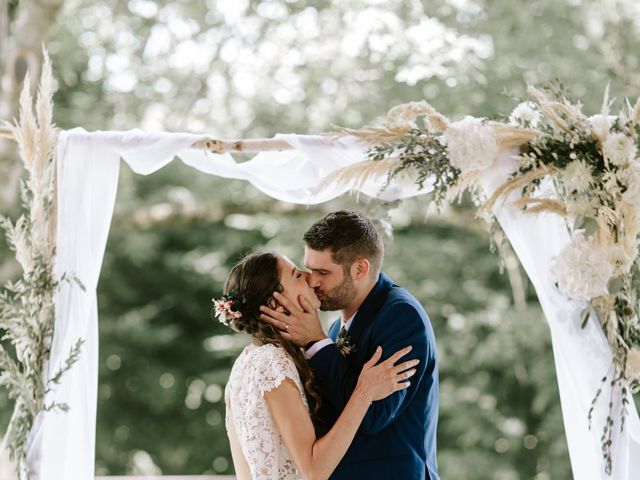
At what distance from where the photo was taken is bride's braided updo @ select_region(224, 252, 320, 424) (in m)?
3.01

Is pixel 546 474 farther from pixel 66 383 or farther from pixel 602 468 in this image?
pixel 66 383

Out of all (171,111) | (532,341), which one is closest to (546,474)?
(532,341)

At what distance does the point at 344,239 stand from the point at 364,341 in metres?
0.40

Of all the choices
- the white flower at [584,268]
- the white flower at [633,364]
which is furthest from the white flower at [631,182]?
the white flower at [633,364]

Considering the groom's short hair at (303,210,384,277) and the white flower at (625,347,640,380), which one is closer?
the groom's short hair at (303,210,384,277)

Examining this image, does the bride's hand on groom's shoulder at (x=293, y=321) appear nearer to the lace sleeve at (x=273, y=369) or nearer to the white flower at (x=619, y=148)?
the lace sleeve at (x=273, y=369)

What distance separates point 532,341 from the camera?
7.87 m

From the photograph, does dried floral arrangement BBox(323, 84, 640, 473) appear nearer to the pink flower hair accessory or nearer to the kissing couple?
the kissing couple

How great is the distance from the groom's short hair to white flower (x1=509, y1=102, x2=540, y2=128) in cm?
82

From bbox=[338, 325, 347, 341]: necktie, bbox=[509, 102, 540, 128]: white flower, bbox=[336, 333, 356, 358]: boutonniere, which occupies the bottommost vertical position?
bbox=[336, 333, 356, 358]: boutonniere

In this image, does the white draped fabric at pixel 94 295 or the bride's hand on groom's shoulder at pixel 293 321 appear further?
the white draped fabric at pixel 94 295

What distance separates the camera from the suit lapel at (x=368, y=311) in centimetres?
318

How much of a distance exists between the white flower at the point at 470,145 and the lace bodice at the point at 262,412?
3.60ft

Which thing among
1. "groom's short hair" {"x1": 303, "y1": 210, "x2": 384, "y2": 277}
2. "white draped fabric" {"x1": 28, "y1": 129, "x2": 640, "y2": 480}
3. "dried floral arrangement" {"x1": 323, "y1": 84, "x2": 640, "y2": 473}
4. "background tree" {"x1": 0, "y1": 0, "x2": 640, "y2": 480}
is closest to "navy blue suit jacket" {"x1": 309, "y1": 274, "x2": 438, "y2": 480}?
"groom's short hair" {"x1": 303, "y1": 210, "x2": 384, "y2": 277}
